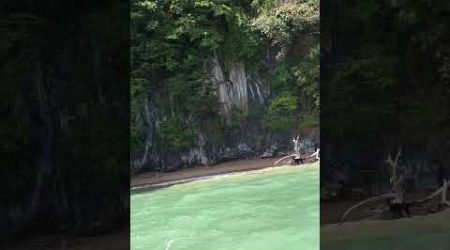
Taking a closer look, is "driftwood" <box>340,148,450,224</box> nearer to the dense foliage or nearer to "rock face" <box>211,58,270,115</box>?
the dense foliage

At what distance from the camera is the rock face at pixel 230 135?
1500 cm

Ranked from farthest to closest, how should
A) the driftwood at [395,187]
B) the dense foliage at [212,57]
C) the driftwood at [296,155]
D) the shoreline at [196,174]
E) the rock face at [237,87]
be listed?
the driftwood at [296,155] → the rock face at [237,87] → the dense foliage at [212,57] → the shoreline at [196,174] → the driftwood at [395,187]

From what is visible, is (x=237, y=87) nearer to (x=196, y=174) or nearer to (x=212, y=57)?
(x=212, y=57)

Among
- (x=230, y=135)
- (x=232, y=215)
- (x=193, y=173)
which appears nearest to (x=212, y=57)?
(x=230, y=135)

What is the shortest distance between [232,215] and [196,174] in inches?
132

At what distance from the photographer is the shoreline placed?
47.5 ft

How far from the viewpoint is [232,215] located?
39.7ft

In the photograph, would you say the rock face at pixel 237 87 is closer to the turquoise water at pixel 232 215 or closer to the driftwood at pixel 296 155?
the driftwood at pixel 296 155

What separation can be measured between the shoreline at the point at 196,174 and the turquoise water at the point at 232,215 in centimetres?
34

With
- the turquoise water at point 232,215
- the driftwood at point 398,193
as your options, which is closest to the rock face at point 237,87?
the turquoise water at point 232,215

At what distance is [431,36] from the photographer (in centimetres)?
386

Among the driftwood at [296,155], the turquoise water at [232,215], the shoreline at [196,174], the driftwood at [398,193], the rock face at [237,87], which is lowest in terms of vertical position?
the turquoise water at [232,215]

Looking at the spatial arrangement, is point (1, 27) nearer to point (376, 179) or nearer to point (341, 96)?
point (341, 96)

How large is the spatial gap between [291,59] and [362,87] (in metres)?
13.5
